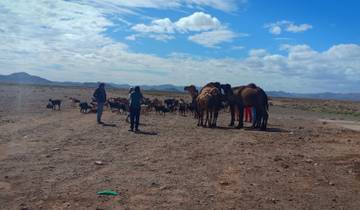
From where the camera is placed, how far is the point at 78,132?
61.9ft

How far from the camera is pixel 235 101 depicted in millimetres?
23734

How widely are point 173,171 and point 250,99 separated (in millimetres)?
12298

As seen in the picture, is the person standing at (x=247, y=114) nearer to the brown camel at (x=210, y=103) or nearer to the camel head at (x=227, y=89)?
the camel head at (x=227, y=89)

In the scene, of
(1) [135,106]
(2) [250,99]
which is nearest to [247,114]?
(2) [250,99]

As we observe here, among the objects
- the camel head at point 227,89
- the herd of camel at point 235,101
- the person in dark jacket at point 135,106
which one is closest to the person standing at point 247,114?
the herd of camel at point 235,101

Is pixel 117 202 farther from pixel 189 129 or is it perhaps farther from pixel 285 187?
pixel 189 129

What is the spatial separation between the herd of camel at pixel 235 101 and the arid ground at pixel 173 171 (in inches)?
170

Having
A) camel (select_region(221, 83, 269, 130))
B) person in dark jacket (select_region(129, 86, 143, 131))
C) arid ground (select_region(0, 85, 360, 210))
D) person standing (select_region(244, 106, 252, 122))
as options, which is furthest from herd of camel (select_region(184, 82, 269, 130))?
person standing (select_region(244, 106, 252, 122))

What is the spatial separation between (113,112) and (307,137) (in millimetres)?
15058

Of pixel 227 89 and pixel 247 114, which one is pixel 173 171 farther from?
pixel 247 114

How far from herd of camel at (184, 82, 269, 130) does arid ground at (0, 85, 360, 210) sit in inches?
170

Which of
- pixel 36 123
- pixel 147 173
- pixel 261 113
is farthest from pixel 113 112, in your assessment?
pixel 147 173

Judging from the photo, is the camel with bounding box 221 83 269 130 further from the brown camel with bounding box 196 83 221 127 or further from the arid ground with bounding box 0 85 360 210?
the arid ground with bounding box 0 85 360 210

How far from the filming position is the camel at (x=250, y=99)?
75.1 ft
